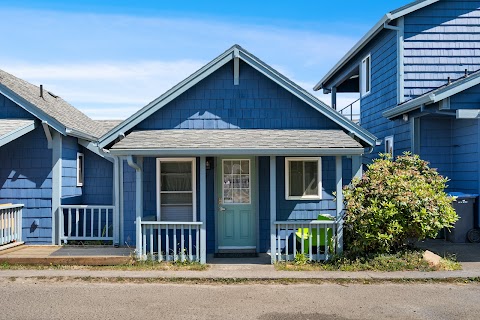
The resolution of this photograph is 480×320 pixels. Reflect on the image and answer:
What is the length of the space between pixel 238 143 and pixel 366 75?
30.9 ft

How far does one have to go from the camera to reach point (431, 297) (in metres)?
7.54

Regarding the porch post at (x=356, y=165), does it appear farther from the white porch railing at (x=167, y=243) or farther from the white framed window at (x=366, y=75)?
the white framed window at (x=366, y=75)

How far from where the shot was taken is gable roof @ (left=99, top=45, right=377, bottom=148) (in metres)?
10.4

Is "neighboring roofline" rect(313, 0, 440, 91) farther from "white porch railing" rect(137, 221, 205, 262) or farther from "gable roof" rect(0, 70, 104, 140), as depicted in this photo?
"gable roof" rect(0, 70, 104, 140)

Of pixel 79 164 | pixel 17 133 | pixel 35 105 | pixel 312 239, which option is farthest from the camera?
pixel 79 164

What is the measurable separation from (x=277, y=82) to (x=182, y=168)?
2.99 metres

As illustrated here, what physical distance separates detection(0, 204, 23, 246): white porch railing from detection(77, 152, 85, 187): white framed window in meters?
1.76

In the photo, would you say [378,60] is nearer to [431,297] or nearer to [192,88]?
[192,88]

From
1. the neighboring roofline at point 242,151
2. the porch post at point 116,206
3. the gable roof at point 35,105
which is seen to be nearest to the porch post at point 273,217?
the neighboring roofline at point 242,151

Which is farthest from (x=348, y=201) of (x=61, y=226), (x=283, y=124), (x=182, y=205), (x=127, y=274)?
(x=61, y=226)

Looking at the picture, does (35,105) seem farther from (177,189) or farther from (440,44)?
(440,44)

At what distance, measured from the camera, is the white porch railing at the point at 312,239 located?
32.4 feet

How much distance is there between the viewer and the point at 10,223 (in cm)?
→ 1138

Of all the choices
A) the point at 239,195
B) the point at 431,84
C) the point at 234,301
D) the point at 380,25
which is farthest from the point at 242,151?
the point at 380,25
